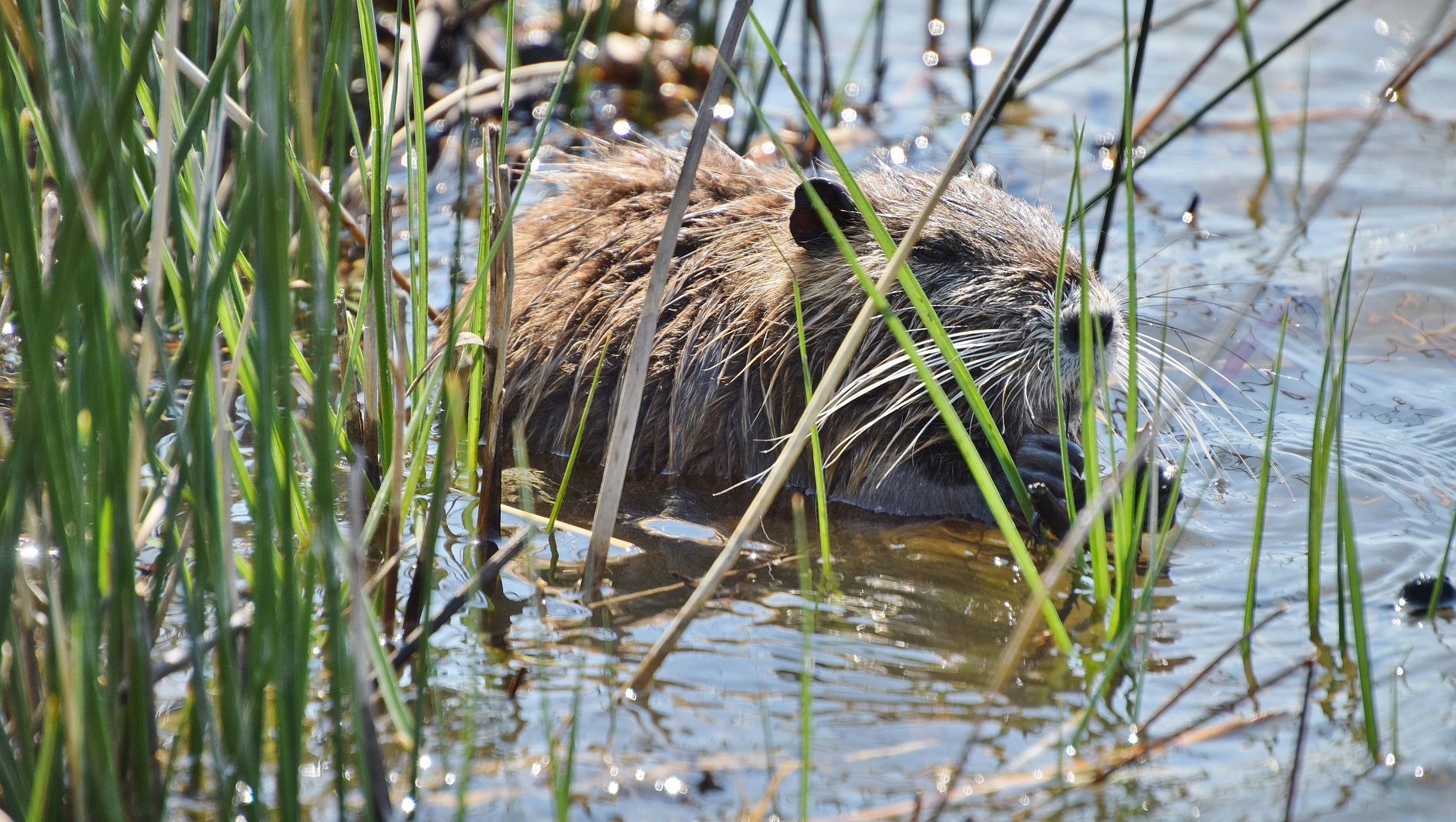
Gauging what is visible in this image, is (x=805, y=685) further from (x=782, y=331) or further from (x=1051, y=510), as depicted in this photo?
(x=782, y=331)

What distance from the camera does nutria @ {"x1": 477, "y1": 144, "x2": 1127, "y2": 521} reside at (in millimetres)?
2771

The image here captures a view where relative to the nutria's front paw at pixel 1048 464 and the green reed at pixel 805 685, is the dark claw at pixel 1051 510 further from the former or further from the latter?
the green reed at pixel 805 685

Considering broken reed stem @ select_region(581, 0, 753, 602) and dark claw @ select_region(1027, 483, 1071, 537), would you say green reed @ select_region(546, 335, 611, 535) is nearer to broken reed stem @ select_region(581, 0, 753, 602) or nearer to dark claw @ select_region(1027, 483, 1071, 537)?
broken reed stem @ select_region(581, 0, 753, 602)

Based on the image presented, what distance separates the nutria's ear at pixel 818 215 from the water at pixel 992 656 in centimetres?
61

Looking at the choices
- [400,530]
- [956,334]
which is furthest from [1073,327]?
[400,530]

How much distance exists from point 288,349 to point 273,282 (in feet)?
0.22

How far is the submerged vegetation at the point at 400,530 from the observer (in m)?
1.27

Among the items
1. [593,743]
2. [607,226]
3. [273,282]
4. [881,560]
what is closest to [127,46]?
[273,282]

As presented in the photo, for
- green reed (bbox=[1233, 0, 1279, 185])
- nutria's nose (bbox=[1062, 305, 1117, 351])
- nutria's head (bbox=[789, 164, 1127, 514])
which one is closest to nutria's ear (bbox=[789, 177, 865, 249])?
nutria's head (bbox=[789, 164, 1127, 514])

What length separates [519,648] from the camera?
6.71 feet

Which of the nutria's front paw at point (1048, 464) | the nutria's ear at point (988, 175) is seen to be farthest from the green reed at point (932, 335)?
the nutria's ear at point (988, 175)

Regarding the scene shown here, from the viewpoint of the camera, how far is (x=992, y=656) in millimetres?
2100

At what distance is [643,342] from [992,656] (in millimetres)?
779

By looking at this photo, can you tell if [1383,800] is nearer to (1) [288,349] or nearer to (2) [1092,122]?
(1) [288,349]
